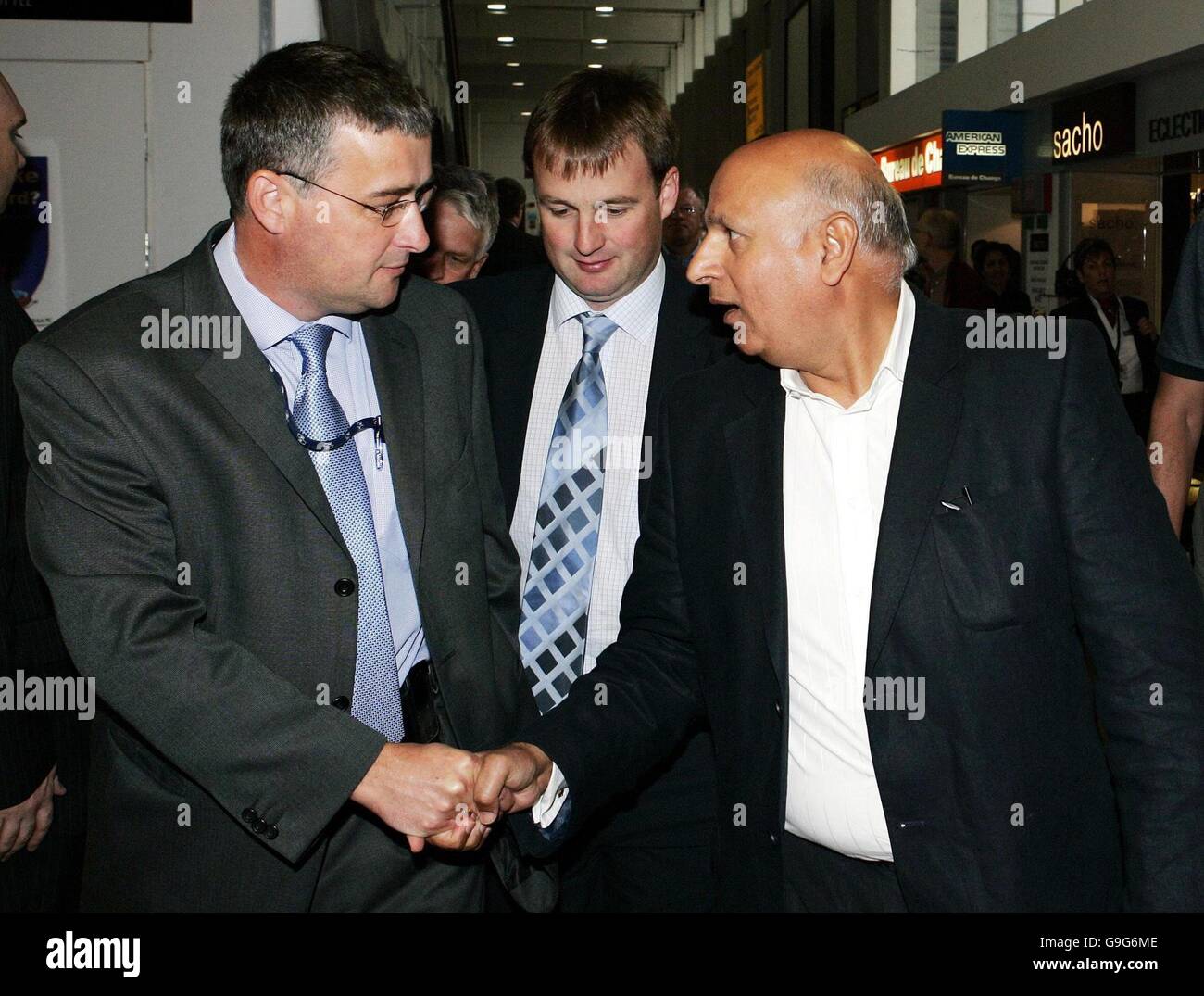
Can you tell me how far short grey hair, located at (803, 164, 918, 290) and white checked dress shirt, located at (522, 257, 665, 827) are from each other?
0.85 metres

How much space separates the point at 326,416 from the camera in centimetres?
229

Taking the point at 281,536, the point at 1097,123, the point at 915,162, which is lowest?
the point at 281,536

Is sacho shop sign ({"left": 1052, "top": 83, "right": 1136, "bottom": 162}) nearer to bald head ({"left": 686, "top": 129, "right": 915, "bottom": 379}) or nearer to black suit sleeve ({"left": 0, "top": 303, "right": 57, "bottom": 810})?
bald head ({"left": 686, "top": 129, "right": 915, "bottom": 379})

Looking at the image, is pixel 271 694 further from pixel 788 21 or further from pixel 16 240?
pixel 788 21

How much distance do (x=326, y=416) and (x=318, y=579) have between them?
0.31m

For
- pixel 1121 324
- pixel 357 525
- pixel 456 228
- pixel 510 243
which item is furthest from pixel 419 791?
pixel 1121 324

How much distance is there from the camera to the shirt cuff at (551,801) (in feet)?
8.00

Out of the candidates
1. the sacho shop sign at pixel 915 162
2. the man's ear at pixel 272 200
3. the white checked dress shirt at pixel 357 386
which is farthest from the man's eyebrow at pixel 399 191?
the sacho shop sign at pixel 915 162

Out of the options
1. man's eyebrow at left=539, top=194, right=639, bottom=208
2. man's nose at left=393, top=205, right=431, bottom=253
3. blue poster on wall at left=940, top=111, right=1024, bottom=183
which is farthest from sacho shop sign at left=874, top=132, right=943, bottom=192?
man's nose at left=393, top=205, right=431, bottom=253

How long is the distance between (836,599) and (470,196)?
2634 millimetres

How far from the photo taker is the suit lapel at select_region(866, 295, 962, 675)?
205 centimetres

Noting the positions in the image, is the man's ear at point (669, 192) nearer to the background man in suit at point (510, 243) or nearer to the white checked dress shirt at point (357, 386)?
the white checked dress shirt at point (357, 386)

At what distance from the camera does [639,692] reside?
8.29ft

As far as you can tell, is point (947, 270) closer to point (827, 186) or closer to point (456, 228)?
point (456, 228)
